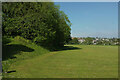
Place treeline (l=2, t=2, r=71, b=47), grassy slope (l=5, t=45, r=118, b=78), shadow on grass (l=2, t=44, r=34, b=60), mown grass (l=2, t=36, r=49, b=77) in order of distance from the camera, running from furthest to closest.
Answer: treeline (l=2, t=2, r=71, b=47) → shadow on grass (l=2, t=44, r=34, b=60) → mown grass (l=2, t=36, r=49, b=77) → grassy slope (l=5, t=45, r=118, b=78)

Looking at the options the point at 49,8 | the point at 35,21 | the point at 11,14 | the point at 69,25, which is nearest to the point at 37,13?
the point at 35,21

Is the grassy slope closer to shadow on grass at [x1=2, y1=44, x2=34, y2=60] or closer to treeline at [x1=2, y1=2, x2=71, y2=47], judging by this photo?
shadow on grass at [x1=2, y1=44, x2=34, y2=60]

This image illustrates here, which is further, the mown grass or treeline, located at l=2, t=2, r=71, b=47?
treeline, located at l=2, t=2, r=71, b=47

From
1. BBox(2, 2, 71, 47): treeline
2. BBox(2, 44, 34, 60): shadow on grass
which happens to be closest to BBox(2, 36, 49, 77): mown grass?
BBox(2, 44, 34, 60): shadow on grass

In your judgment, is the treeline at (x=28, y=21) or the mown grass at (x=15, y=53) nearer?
the mown grass at (x=15, y=53)

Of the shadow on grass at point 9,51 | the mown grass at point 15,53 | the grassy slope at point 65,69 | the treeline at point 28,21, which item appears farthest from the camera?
the treeline at point 28,21

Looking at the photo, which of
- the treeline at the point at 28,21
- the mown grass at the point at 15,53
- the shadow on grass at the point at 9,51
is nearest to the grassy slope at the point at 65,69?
the mown grass at the point at 15,53

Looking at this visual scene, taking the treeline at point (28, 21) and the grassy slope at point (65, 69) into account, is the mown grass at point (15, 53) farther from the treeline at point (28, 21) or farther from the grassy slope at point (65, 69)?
the treeline at point (28, 21)

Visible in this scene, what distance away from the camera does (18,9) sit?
69.9 feet

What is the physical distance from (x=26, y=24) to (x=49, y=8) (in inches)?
215

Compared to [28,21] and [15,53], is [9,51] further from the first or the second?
[28,21]

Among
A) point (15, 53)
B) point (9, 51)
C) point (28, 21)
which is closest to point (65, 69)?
point (15, 53)

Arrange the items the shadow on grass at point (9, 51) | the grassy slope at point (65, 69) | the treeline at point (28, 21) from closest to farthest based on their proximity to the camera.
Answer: the grassy slope at point (65, 69)
the shadow on grass at point (9, 51)
the treeline at point (28, 21)

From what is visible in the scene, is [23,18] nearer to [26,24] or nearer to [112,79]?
[26,24]
